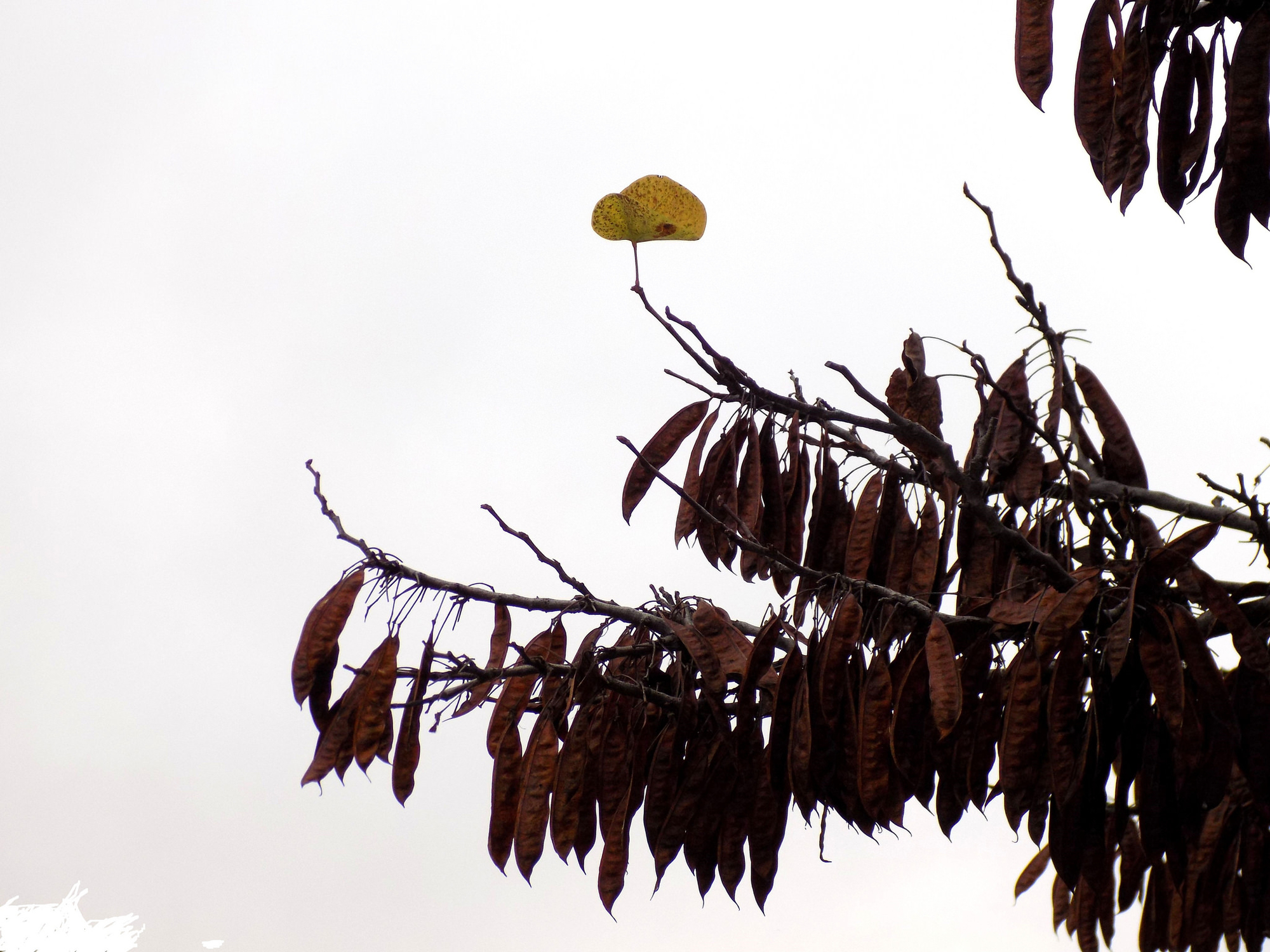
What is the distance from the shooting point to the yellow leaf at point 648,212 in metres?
3.36

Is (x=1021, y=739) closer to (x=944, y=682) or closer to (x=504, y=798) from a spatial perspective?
(x=944, y=682)

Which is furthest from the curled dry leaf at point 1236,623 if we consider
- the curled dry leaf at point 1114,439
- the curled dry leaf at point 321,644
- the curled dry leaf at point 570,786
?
the curled dry leaf at point 321,644

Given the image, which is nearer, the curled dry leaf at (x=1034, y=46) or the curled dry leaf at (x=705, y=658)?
the curled dry leaf at (x=1034, y=46)

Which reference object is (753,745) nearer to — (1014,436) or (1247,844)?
(1014,436)

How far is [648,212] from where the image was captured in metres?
3.37

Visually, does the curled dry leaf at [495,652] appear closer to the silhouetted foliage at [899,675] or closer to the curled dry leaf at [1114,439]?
the silhouetted foliage at [899,675]

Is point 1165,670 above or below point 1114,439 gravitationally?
below

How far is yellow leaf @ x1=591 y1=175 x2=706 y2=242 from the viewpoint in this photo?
3.36m

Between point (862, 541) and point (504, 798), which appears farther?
point (862, 541)

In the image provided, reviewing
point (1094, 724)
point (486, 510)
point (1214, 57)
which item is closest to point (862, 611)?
point (1094, 724)

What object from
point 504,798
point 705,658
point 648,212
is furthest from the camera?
point 648,212

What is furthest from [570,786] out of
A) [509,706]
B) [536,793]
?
[509,706]

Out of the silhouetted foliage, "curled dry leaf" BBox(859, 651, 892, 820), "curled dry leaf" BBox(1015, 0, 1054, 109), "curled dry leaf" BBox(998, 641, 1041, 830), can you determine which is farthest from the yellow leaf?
"curled dry leaf" BBox(998, 641, 1041, 830)

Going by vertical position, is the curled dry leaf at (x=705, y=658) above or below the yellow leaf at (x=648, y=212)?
below
